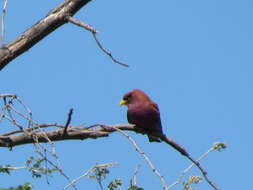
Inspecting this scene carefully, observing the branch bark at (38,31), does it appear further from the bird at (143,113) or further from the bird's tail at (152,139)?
the bird's tail at (152,139)

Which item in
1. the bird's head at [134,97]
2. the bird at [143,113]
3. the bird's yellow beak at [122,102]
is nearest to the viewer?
the bird at [143,113]

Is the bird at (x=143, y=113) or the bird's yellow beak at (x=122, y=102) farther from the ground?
the bird's yellow beak at (x=122, y=102)

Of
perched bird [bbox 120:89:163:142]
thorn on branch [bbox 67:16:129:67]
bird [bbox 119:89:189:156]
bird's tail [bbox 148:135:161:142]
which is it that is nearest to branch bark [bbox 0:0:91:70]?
thorn on branch [bbox 67:16:129:67]

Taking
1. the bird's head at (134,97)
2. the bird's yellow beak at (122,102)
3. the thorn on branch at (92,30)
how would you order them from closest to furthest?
the thorn on branch at (92,30) < the bird's head at (134,97) < the bird's yellow beak at (122,102)

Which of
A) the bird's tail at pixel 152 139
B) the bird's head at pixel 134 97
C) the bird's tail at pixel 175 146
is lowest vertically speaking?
the bird's tail at pixel 175 146

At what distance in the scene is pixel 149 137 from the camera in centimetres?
480

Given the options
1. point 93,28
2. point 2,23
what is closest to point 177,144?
point 93,28

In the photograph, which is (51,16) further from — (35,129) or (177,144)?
(177,144)

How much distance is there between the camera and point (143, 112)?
15.9 feet

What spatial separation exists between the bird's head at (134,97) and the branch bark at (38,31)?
2.22 metres

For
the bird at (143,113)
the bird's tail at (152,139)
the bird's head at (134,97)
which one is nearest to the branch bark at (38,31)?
the bird at (143,113)

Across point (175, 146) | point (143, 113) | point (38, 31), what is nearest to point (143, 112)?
point (143, 113)

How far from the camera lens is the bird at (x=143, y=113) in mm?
4613

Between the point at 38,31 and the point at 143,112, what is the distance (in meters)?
2.06
